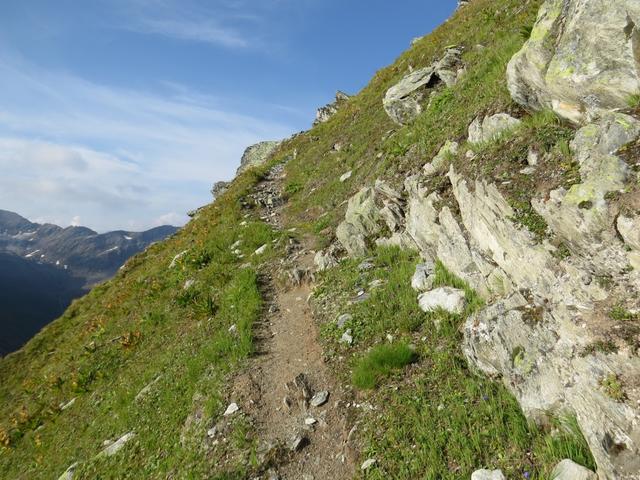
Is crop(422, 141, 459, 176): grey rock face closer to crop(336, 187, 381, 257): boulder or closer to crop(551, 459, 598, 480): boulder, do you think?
crop(336, 187, 381, 257): boulder

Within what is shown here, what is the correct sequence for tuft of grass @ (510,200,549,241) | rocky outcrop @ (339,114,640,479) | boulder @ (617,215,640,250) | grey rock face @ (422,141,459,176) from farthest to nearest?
grey rock face @ (422,141,459,176), tuft of grass @ (510,200,549,241), boulder @ (617,215,640,250), rocky outcrop @ (339,114,640,479)

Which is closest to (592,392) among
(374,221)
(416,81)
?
(374,221)

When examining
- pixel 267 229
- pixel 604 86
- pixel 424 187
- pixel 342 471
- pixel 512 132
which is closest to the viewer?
pixel 342 471

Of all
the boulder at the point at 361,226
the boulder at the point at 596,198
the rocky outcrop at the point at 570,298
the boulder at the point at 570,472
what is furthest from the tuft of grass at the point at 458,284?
the boulder at the point at 361,226

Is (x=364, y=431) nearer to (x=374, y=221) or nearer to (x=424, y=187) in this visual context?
(x=424, y=187)

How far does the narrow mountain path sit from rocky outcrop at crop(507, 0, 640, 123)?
26.8ft

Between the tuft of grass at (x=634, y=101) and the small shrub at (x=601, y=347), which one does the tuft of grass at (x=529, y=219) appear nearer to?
the small shrub at (x=601, y=347)

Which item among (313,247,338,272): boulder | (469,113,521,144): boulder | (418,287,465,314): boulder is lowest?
(418,287,465,314): boulder

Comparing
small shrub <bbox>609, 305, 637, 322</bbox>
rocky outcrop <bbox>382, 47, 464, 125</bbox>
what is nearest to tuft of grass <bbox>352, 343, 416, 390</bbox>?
small shrub <bbox>609, 305, 637, 322</bbox>

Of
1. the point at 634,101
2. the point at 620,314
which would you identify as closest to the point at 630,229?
the point at 620,314

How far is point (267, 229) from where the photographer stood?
21000 millimetres

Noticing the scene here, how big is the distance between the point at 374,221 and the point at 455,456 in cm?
957

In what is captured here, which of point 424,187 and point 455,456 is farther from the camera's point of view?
point 424,187

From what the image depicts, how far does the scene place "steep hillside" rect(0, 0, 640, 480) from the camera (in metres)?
5.58
